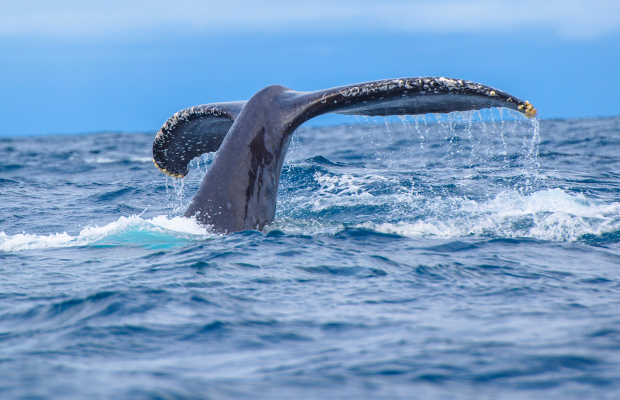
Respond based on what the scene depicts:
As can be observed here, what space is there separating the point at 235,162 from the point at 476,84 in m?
2.74

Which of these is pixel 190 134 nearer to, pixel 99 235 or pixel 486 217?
pixel 99 235

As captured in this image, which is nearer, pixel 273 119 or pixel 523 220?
pixel 273 119

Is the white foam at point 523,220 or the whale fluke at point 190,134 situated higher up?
the whale fluke at point 190,134

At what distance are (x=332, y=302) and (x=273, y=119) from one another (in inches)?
110

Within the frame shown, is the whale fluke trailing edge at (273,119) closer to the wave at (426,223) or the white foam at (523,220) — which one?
the wave at (426,223)

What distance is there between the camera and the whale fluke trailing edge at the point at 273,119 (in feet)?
23.3

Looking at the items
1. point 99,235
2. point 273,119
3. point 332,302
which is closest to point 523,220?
Answer: point 273,119

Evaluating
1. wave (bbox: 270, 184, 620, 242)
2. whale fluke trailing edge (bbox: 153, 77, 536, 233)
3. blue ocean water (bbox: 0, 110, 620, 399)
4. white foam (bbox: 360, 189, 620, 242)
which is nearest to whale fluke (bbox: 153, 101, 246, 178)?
whale fluke trailing edge (bbox: 153, 77, 536, 233)

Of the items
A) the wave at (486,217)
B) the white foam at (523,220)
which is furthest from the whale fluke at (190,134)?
the white foam at (523,220)

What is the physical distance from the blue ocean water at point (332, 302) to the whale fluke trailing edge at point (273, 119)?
26 centimetres

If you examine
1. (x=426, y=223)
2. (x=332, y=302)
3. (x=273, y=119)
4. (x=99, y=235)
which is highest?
(x=273, y=119)

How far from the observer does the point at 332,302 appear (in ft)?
18.1

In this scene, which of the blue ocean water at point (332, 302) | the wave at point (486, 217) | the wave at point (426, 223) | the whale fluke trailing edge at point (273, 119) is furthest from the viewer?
the wave at point (486, 217)

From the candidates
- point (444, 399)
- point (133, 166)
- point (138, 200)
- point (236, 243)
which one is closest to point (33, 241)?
point (236, 243)
